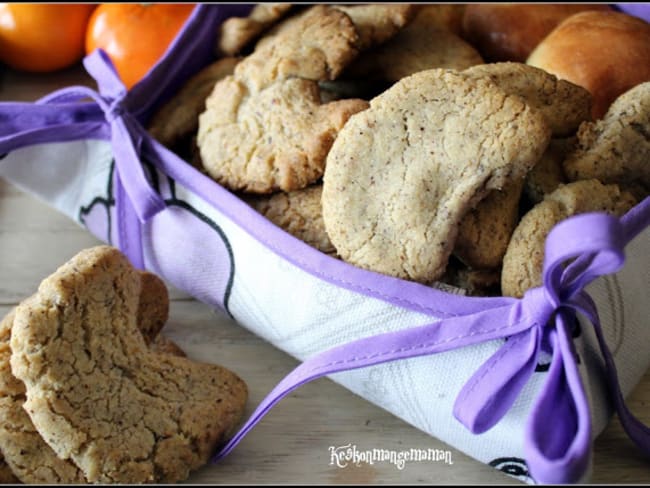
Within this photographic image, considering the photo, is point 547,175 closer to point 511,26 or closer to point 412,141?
point 412,141

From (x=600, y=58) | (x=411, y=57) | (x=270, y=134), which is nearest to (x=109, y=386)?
(x=270, y=134)

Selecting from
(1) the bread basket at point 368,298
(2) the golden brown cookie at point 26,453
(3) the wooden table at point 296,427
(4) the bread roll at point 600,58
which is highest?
(4) the bread roll at point 600,58

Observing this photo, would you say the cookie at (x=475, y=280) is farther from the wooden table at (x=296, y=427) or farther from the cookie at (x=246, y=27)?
the cookie at (x=246, y=27)

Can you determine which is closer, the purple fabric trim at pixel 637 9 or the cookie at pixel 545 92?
the cookie at pixel 545 92

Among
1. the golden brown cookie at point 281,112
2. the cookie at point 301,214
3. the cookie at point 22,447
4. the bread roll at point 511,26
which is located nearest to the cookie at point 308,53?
the golden brown cookie at point 281,112

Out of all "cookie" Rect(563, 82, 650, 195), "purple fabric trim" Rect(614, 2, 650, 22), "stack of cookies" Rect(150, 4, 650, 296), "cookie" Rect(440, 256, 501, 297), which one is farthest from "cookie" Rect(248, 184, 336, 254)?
"purple fabric trim" Rect(614, 2, 650, 22)

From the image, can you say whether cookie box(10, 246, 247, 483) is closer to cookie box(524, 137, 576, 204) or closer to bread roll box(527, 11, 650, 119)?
cookie box(524, 137, 576, 204)
